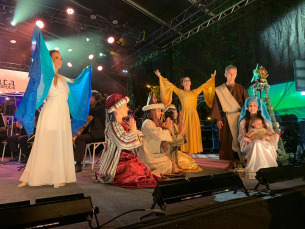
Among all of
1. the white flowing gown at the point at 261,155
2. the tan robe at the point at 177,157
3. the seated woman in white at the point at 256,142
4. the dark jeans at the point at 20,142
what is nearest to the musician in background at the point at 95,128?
the tan robe at the point at 177,157

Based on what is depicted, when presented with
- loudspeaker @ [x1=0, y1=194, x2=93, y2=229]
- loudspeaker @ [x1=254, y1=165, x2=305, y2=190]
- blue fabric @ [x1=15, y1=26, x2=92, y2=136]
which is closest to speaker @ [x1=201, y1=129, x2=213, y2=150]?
loudspeaker @ [x1=254, y1=165, x2=305, y2=190]

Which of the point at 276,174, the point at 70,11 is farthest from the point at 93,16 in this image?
the point at 276,174

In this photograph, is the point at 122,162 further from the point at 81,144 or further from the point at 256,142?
the point at 256,142

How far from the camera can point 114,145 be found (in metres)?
3.16

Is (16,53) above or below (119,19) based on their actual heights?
below

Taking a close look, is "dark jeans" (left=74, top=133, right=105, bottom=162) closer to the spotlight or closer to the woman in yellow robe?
the woman in yellow robe

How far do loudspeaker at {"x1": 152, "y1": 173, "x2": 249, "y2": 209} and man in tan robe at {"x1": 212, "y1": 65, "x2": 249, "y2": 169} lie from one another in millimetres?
2225

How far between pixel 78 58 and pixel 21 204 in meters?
10.1

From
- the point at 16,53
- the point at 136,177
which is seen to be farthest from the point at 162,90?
the point at 16,53

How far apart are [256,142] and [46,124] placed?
2.97 meters

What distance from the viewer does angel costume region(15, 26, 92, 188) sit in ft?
9.40

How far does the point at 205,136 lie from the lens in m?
8.64

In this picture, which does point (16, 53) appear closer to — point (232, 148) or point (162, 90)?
point (162, 90)

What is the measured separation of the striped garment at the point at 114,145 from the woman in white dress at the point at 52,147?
44cm
